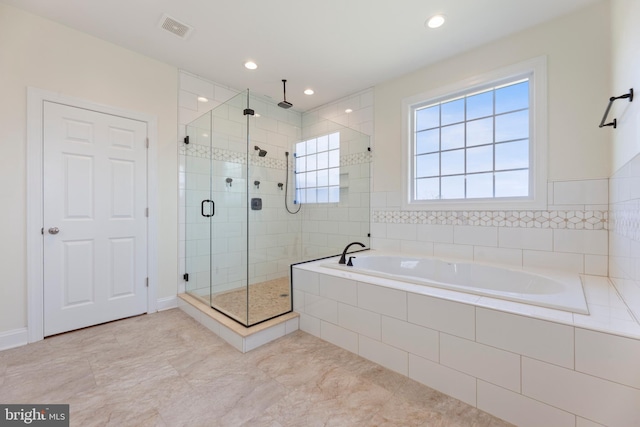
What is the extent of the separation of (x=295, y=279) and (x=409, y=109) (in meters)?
2.19

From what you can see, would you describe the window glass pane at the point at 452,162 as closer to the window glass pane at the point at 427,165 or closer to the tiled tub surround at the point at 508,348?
the window glass pane at the point at 427,165

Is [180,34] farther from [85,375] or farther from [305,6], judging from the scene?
[85,375]

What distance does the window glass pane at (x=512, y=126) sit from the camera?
2.31 meters

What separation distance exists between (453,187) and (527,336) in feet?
5.69

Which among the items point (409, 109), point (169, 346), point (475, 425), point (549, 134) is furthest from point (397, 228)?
point (169, 346)

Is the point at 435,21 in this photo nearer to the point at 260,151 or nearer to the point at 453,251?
the point at 260,151

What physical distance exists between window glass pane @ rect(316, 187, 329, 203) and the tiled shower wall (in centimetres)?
244

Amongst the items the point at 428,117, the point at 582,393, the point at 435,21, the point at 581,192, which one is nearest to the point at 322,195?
the point at 428,117

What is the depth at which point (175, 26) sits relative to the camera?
2.19 m

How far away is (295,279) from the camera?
7.80 feet

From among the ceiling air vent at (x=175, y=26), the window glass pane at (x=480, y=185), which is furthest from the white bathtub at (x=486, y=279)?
the ceiling air vent at (x=175, y=26)

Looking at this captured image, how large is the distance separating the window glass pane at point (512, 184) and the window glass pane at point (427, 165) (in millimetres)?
570

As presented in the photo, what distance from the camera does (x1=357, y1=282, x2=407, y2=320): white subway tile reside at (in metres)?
1.70

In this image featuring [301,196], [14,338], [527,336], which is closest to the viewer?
[527,336]
